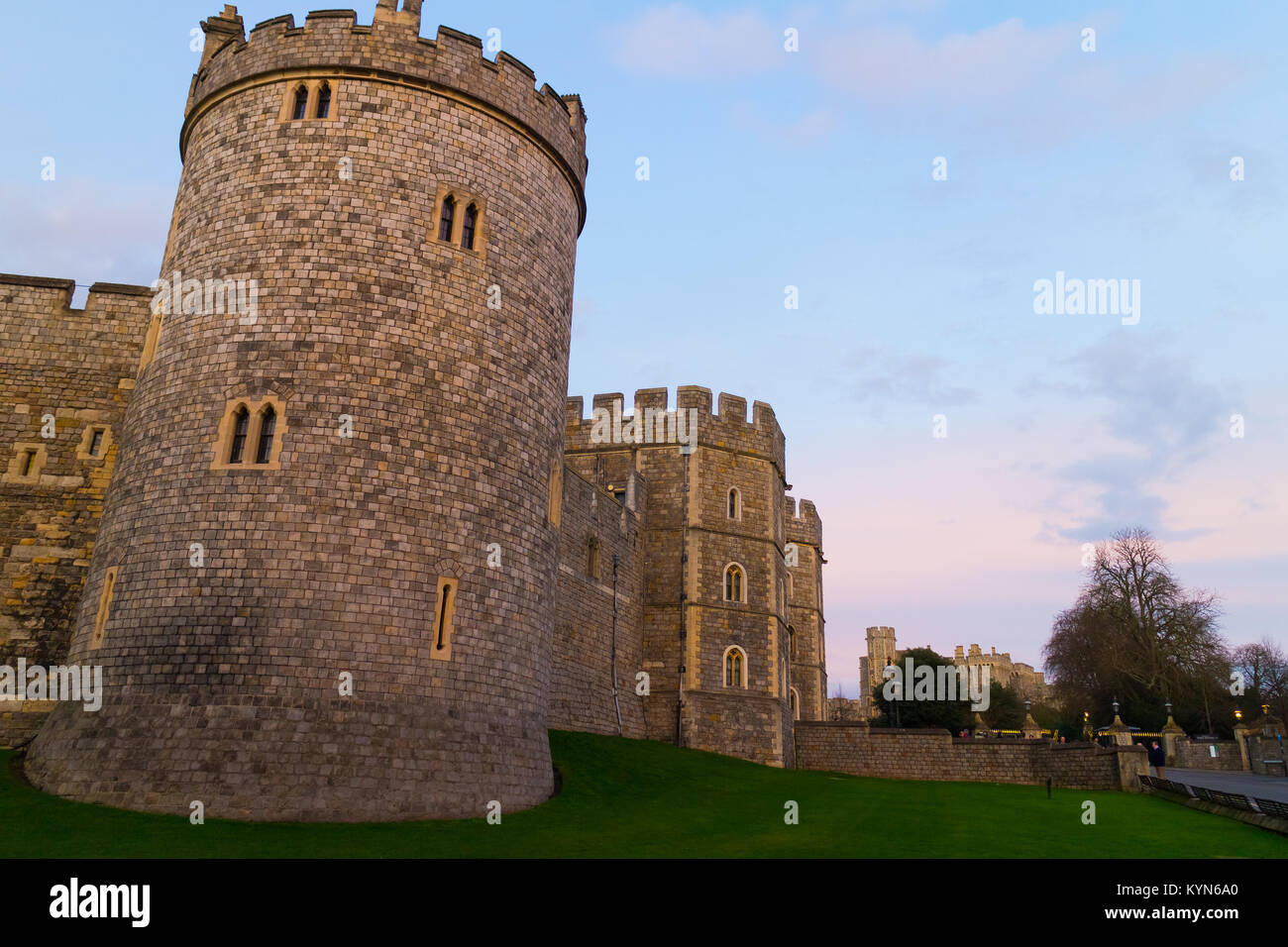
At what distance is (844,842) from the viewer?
→ 11414mm

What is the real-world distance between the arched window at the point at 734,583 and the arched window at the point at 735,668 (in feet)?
5.17

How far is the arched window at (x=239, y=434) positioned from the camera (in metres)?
12.4

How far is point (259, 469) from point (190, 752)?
3.68m

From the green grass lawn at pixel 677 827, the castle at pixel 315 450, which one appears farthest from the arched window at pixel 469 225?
the green grass lawn at pixel 677 827

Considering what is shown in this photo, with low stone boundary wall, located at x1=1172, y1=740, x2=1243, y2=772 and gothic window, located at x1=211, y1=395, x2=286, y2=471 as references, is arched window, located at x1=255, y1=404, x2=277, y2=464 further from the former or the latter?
low stone boundary wall, located at x1=1172, y1=740, x2=1243, y2=772

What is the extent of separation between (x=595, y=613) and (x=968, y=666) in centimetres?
8429

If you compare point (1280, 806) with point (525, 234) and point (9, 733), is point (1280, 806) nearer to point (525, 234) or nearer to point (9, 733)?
point (525, 234)

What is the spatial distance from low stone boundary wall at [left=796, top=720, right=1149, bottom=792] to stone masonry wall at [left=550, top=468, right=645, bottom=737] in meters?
7.07

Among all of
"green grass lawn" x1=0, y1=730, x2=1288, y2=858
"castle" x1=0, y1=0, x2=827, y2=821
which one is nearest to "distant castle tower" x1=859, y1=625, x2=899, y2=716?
"green grass lawn" x1=0, y1=730, x2=1288, y2=858

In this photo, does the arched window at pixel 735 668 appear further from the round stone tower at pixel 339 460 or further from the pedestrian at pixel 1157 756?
the pedestrian at pixel 1157 756

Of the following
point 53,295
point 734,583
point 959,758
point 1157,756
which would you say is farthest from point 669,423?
point 1157,756

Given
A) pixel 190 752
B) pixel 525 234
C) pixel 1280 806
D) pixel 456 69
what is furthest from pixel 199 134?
pixel 1280 806
